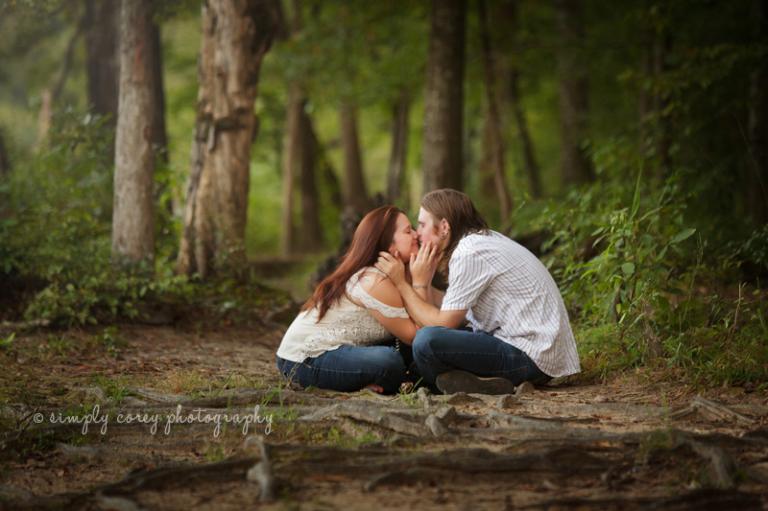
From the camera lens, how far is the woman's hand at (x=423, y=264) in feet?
20.1

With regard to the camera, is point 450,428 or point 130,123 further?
point 130,123

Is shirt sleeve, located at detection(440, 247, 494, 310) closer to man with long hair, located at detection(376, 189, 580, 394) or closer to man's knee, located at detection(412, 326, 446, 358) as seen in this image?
man with long hair, located at detection(376, 189, 580, 394)

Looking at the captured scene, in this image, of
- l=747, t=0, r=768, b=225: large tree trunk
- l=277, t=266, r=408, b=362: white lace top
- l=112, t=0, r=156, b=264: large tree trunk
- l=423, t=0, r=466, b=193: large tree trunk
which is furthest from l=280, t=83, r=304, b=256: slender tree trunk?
l=277, t=266, r=408, b=362: white lace top

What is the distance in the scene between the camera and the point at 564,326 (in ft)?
19.6

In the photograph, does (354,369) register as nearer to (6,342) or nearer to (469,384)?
(469,384)

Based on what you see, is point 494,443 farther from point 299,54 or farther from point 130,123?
point 299,54

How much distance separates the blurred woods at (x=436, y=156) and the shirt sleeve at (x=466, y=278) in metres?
1.29

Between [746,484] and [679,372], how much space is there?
2.33 meters

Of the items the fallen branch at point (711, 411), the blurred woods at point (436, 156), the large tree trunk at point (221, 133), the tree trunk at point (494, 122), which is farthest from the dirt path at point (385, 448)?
the tree trunk at point (494, 122)

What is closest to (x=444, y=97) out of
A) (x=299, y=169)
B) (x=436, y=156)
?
(x=436, y=156)

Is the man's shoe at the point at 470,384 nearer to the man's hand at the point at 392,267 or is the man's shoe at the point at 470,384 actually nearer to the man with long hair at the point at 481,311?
the man with long hair at the point at 481,311

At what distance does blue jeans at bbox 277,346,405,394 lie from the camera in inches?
236

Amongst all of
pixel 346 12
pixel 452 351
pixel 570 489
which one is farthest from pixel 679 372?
pixel 346 12

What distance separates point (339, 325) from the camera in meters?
6.16
